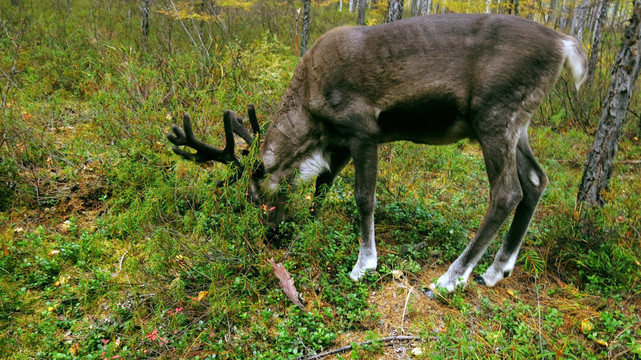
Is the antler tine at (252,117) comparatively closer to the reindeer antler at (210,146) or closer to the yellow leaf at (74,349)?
the reindeer antler at (210,146)

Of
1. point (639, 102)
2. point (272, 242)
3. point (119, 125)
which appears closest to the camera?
point (272, 242)

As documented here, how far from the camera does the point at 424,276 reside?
4023 millimetres

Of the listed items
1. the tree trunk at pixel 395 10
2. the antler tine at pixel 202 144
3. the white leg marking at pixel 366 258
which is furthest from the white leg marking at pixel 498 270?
the tree trunk at pixel 395 10

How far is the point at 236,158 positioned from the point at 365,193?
4.49 feet

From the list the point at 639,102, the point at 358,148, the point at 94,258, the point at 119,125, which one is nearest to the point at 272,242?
the point at 358,148

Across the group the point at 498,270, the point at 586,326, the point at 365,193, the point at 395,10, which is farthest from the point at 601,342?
the point at 395,10

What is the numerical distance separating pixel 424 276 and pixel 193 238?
2216mm

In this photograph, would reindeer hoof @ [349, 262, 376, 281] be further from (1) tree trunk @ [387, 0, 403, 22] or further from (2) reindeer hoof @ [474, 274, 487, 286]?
(1) tree trunk @ [387, 0, 403, 22]

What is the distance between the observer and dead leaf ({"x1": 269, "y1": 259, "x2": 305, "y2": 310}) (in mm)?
3590

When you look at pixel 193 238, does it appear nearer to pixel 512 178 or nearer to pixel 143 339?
pixel 143 339

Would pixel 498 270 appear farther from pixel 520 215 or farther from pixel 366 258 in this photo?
pixel 366 258

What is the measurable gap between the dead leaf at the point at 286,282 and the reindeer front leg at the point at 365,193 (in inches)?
23.9

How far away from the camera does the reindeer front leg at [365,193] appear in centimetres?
393

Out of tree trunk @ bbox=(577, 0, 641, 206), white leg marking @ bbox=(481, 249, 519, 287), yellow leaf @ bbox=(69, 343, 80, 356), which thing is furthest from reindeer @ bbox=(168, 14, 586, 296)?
yellow leaf @ bbox=(69, 343, 80, 356)
